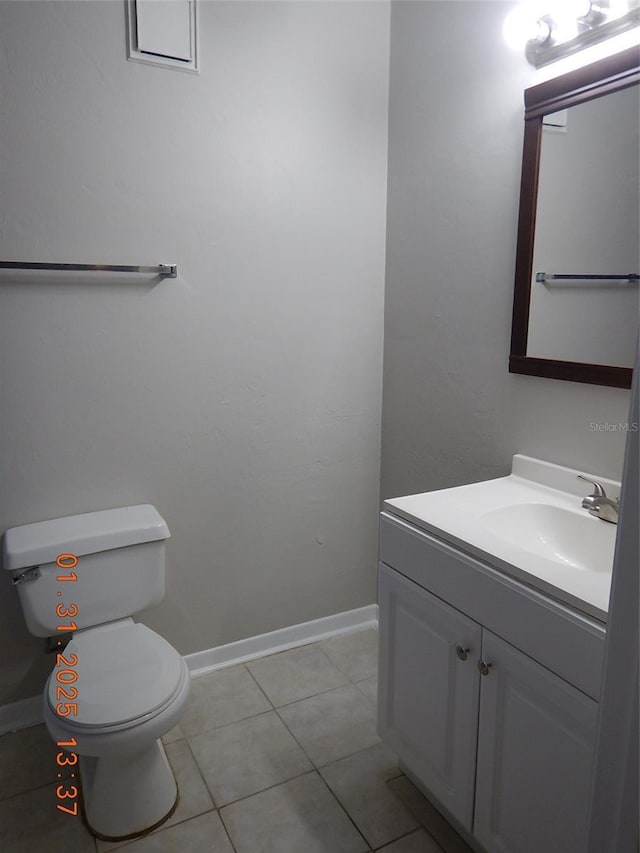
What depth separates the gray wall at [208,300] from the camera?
1785mm

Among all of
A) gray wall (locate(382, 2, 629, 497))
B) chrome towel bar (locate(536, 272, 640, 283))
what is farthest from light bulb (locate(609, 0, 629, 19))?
chrome towel bar (locate(536, 272, 640, 283))

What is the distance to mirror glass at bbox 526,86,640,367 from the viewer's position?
1441 mm

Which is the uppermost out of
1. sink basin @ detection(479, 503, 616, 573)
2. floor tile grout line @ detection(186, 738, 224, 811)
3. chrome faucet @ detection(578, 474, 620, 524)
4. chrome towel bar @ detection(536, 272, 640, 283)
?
chrome towel bar @ detection(536, 272, 640, 283)

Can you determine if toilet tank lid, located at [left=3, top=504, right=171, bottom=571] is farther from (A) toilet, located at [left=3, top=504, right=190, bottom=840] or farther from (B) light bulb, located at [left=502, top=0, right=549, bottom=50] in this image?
(B) light bulb, located at [left=502, top=0, right=549, bottom=50]

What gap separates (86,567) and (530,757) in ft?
4.09

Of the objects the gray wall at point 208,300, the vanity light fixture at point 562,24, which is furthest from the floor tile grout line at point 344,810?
the vanity light fixture at point 562,24

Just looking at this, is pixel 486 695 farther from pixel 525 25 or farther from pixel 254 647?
pixel 525 25

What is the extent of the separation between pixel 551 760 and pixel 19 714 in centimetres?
162

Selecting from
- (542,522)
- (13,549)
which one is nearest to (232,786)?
(13,549)

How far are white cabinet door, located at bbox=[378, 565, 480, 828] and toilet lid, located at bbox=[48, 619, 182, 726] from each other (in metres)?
0.56

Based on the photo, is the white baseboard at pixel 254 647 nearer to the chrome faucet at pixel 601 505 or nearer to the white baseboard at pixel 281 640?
the white baseboard at pixel 281 640

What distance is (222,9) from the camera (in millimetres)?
1908

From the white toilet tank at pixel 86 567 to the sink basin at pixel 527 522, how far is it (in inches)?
30.9

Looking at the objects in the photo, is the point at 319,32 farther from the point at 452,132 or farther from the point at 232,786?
the point at 232,786
